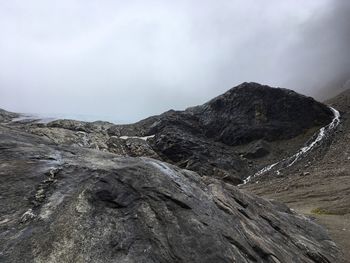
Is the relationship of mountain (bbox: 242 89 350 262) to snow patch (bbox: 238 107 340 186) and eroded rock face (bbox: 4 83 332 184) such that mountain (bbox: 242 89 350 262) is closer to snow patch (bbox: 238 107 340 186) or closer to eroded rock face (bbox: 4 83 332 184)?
snow patch (bbox: 238 107 340 186)

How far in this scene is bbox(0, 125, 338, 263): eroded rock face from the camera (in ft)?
36.7

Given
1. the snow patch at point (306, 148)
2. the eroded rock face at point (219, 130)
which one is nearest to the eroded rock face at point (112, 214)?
the eroded rock face at point (219, 130)

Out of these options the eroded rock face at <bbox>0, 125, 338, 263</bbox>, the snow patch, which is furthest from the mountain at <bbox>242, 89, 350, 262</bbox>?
the eroded rock face at <bbox>0, 125, 338, 263</bbox>

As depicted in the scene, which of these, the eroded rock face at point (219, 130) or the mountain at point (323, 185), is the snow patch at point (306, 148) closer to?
the mountain at point (323, 185)

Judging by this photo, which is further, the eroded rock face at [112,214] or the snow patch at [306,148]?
the snow patch at [306,148]

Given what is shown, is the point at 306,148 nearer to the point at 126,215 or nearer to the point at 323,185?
the point at 323,185

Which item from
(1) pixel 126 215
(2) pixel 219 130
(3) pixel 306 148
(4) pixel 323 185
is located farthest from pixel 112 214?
(2) pixel 219 130

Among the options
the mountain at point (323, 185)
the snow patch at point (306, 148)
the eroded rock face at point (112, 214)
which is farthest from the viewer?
the snow patch at point (306, 148)

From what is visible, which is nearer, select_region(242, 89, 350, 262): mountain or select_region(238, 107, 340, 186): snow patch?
select_region(242, 89, 350, 262): mountain

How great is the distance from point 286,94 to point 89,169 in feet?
242

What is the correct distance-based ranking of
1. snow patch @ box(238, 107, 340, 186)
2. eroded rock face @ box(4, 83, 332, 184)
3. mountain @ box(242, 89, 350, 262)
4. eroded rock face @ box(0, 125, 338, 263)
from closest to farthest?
1. eroded rock face @ box(0, 125, 338, 263)
2. mountain @ box(242, 89, 350, 262)
3. snow patch @ box(238, 107, 340, 186)
4. eroded rock face @ box(4, 83, 332, 184)

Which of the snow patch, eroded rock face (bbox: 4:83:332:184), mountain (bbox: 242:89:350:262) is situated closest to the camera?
mountain (bbox: 242:89:350:262)

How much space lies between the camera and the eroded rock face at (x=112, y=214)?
1117cm

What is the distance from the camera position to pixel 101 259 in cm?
1084
